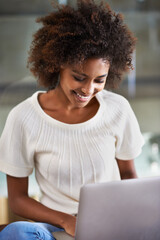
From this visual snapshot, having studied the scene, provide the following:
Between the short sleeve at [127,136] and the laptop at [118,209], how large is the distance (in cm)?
50

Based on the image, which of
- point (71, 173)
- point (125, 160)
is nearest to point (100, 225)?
point (71, 173)

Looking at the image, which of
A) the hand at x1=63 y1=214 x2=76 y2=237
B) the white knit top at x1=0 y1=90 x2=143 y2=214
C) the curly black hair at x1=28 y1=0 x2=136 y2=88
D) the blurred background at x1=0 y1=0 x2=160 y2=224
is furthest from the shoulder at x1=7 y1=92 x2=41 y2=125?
the blurred background at x1=0 y1=0 x2=160 y2=224

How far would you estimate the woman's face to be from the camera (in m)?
1.21

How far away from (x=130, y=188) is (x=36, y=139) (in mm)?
540

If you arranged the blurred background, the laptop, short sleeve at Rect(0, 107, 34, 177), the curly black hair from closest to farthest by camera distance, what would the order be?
the laptop → the curly black hair → short sleeve at Rect(0, 107, 34, 177) → the blurred background

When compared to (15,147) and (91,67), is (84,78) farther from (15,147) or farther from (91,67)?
(15,147)

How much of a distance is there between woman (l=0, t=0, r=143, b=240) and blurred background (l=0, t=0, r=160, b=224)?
0.71 metres

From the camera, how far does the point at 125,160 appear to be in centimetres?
152

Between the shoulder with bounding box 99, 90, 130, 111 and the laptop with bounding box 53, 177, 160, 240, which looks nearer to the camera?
the laptop with bounding box 53, 177, 160, 240

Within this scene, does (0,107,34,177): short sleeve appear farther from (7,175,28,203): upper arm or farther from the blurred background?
the blurred background

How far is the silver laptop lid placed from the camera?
0.93 meters

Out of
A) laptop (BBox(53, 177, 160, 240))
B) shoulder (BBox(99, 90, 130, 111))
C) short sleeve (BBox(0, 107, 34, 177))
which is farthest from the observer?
shoulder (BBox(99, 90, 130, 111))

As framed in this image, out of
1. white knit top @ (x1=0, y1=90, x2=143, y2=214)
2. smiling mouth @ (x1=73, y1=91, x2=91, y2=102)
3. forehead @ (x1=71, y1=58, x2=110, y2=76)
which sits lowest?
white knit top @ (x1=0, y1=90, x2=143, y2=214)

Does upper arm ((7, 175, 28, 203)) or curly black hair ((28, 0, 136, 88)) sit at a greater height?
curly black hair ((28, 0, 136, 88))
